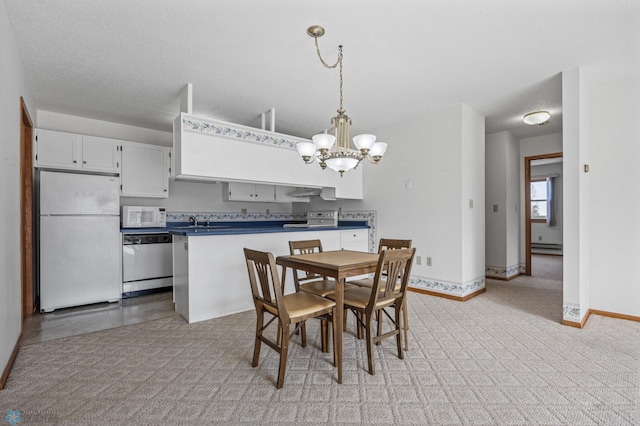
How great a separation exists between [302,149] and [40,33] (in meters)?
2.12

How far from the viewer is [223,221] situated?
5535 millimetres

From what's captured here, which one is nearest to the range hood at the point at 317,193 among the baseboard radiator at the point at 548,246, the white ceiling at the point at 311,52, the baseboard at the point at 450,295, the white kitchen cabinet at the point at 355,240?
the white kitchen cabinet at the point at 355,240

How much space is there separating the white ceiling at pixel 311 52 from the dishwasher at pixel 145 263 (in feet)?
5.56

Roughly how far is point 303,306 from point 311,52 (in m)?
2.04

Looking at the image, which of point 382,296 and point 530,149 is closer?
point 382,296

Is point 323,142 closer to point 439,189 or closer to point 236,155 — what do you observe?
point 236,155

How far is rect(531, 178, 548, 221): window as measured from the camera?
29.5 feet

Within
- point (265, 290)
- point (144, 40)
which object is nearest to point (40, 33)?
point (144, 40)

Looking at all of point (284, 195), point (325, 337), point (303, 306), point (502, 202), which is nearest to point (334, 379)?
point (325, 337)

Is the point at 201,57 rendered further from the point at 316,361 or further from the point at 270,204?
the point at 270,204

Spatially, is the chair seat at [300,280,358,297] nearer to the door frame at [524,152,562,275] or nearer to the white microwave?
the white microwave

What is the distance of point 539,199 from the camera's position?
9125 mm

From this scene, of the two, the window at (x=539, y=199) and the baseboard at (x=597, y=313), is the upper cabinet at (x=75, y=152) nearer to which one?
the baseboard at (x=597, y=313)

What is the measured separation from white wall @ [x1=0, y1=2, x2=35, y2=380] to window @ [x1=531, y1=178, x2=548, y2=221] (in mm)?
10725
